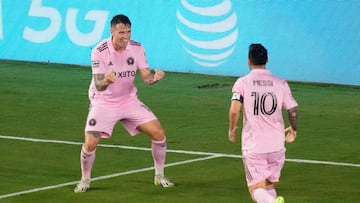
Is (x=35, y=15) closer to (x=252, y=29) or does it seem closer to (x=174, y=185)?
(x=252, y=29)

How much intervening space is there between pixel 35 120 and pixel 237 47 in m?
6.36

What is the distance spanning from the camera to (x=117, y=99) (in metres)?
14.6

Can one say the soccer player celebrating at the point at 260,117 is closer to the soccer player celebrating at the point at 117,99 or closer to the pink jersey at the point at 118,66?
the soccer player celebrating at the point at 117,99

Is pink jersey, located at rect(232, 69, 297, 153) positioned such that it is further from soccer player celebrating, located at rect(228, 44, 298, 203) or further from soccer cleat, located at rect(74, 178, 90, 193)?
soccer cleat, located at rect(74, 178, 90, 193)

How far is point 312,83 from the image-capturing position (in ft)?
81.3

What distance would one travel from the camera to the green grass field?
14.4 m

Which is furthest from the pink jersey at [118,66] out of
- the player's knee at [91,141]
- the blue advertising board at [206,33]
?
the blue advertising board at [206,33]

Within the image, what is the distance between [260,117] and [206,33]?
13151 millimetres

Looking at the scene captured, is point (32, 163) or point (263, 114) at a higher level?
point (263, 114)

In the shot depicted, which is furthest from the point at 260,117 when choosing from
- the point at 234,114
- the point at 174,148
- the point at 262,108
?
the point at 174,148

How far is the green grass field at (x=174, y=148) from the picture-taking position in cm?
1441

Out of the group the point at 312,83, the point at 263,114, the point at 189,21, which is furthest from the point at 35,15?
the point at 263,114

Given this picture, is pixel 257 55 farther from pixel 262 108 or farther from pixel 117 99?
pixel 117 99

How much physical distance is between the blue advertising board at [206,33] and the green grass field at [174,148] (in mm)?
479
